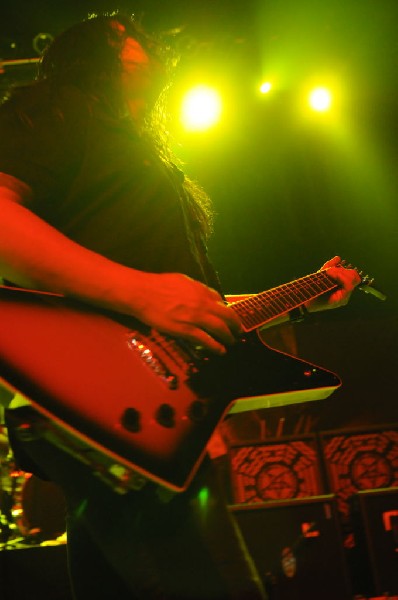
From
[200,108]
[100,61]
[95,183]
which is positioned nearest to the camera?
[95,183]

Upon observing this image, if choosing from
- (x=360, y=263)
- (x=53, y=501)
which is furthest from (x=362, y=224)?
(x=53, y=501)

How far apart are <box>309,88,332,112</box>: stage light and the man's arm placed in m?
4.20

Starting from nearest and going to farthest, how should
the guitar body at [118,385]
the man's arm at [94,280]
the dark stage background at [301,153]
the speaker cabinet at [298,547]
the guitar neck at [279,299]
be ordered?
the guitar body at [118,385]
the man's arm at [94,280]
the guitar neck at [279,299]
the speaker cabinet at [298,547]
the dark stage background at [301,153]

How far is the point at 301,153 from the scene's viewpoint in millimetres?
5188

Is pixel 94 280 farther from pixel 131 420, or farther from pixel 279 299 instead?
pixel 279 299

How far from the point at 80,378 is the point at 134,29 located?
1.40 meters

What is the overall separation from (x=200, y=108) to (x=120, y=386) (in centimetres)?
423

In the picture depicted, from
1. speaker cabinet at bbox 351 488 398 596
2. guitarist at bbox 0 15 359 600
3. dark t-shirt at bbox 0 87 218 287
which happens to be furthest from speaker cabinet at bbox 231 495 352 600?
dark t-shirt at bbox 0 87 218 287

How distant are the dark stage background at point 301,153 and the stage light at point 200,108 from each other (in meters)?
0.12

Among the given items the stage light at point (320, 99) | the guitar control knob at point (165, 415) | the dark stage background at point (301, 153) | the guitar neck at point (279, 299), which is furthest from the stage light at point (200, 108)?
the guitar control knob at point (165, 415)

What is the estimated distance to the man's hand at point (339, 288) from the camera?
2064 millimetres

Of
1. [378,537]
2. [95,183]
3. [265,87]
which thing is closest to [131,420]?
[95,183]

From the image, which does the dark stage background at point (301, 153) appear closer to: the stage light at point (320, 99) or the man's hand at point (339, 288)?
the stage light at point (320, 99)

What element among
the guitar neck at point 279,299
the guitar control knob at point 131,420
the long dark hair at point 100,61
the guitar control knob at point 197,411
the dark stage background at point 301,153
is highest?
the dark stage background at point 301,153
